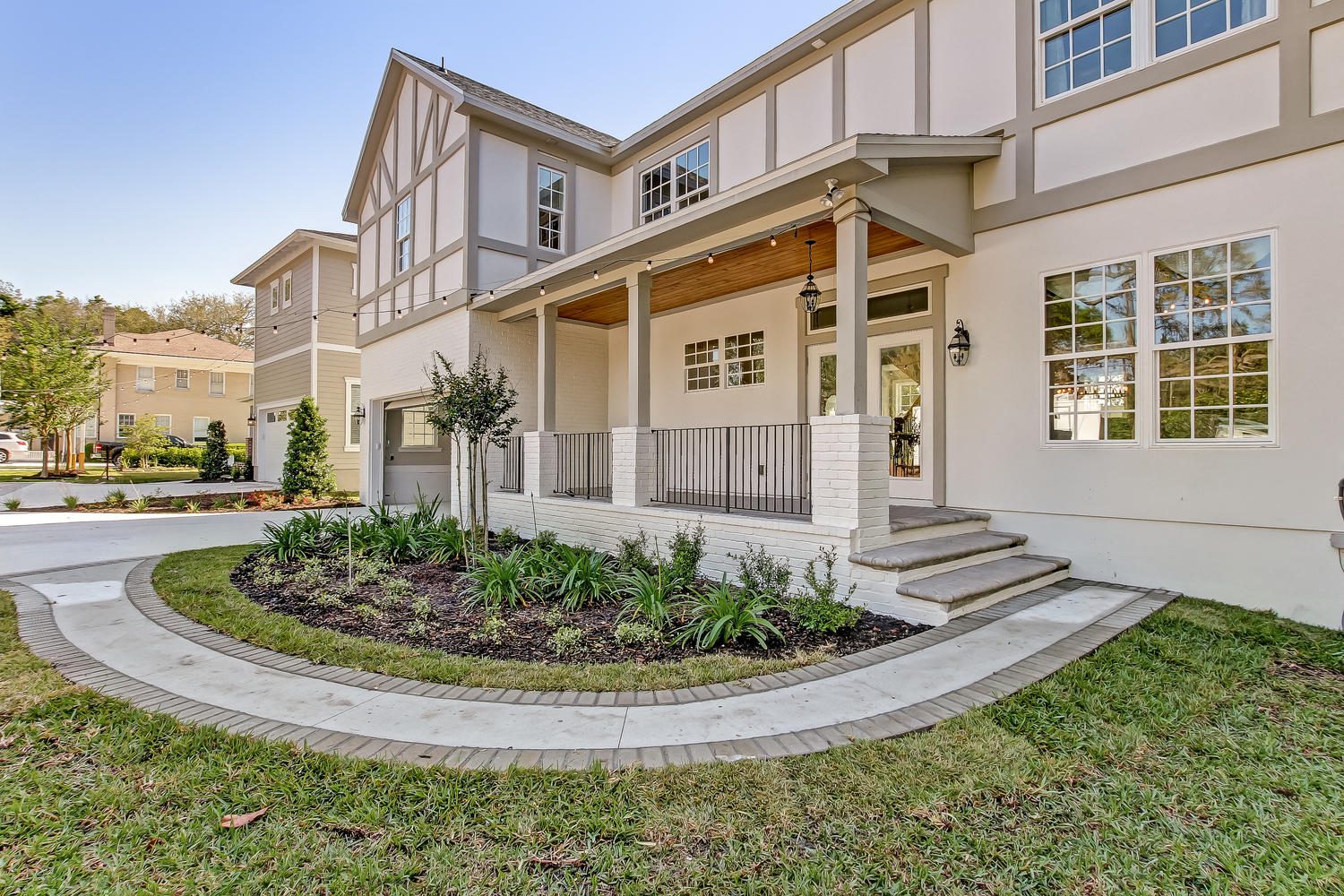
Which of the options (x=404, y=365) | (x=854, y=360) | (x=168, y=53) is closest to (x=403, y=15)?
(x=168, y=53)

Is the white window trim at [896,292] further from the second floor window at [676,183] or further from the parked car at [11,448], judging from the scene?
the parked car at [11,448]

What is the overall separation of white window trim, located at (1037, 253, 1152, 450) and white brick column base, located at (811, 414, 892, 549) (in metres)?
2.06

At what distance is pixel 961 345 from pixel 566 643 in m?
5.28

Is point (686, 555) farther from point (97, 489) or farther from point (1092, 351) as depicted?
point (97, 489)

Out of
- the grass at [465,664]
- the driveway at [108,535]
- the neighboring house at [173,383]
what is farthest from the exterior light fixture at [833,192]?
the neighboring house at [173,383]

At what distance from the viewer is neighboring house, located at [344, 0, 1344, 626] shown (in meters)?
5.00

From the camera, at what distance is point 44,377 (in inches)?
733

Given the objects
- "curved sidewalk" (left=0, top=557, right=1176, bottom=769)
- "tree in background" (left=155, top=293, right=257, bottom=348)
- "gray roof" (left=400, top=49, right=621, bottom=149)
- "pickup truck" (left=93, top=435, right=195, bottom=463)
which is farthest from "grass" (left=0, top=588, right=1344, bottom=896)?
"tree in background" (left=155, top=293, right=257, bottom=348)

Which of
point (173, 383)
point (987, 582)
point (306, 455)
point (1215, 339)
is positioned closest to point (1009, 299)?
point (1215, 339)

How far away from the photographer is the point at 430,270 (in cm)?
1112

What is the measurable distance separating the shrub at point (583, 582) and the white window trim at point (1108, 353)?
4.72 metres

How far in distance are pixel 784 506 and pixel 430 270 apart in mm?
8115

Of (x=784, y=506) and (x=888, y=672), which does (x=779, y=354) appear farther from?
(x=888, y=672)

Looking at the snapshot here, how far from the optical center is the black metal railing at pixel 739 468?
25.5 ft
